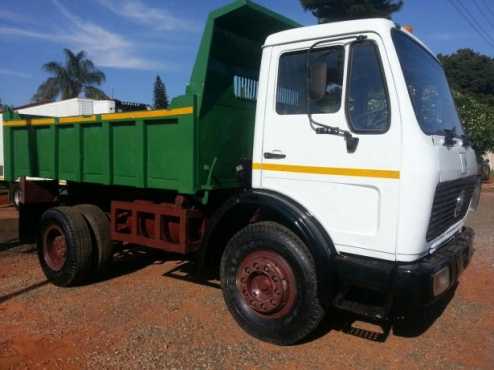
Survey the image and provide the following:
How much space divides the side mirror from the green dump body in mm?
1070

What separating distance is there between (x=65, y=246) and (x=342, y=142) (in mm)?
3581

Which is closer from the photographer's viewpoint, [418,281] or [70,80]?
[418,281]

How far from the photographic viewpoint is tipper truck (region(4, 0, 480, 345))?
10.7 feet

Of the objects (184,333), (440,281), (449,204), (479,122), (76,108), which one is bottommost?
(184,333)

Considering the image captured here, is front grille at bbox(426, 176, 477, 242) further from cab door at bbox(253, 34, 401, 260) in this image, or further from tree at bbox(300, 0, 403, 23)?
tree at bbox(300, 0, 403, 23)

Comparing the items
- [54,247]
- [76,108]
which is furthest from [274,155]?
[76,108]

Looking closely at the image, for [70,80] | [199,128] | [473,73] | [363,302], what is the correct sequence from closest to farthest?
1. [363,302]
2. [199,128]
3. [70,80]
4. [473,73]

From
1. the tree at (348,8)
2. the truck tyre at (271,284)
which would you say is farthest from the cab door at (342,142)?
the tree at (348,8)

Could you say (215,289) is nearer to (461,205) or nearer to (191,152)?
(191,152)

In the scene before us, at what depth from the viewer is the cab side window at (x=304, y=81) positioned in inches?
136

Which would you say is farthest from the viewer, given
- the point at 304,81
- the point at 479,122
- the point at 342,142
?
the point at 479,122

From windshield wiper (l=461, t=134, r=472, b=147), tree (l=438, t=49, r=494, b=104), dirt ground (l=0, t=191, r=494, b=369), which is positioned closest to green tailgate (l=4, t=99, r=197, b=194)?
dirt ground (l=0, t=191, r=494, b=369)

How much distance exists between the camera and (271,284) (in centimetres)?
382

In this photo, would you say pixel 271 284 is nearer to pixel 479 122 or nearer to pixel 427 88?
pixel 427 88
